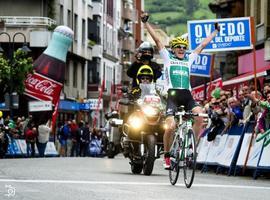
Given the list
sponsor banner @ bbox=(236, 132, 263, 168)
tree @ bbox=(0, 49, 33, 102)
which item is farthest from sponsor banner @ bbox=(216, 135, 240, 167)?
tree @ bbox=(0, 49, 33, 102)

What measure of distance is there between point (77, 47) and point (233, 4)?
26383 mm

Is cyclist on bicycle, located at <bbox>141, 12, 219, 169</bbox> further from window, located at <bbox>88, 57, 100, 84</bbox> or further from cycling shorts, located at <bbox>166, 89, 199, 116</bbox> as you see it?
window, located at <bbox>88, 57, 100, 84</bbox>

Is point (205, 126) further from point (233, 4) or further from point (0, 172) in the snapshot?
point (233, 4)

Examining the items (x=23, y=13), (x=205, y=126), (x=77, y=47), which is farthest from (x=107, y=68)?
(x=205, y=126)

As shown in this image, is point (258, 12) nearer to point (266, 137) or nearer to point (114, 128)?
point (114, 128)

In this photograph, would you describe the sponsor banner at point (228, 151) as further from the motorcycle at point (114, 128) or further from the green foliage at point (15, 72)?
the green foliage at point (15, 72)

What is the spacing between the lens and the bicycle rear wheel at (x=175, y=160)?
15.1 m

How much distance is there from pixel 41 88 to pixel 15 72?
6296 millimetres

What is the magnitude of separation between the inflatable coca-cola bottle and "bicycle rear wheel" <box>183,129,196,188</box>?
42.6 m

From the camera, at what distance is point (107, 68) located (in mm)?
98312

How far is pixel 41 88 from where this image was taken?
58.3 m

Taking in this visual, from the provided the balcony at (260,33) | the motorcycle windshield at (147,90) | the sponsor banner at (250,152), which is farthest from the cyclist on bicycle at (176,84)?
the balcony at (260,33)

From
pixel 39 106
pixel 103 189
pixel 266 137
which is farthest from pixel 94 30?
pixel 103 189

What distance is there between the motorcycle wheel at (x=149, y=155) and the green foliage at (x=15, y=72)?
33314 mm
